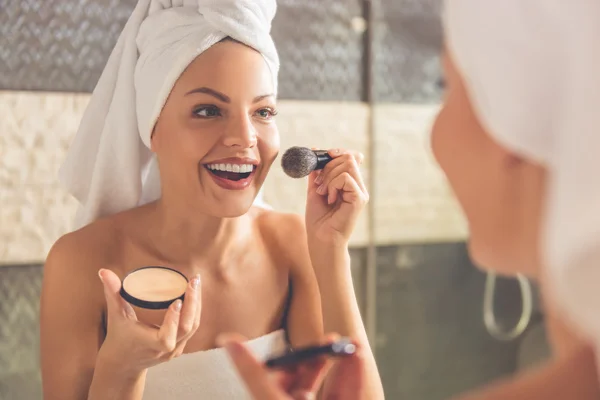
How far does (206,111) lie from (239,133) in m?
0.06

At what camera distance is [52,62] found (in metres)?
1.26

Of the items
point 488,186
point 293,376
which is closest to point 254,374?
point 293,376

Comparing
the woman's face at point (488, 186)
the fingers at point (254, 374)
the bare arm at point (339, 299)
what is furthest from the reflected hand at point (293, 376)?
the bare arm at point (339, 299)

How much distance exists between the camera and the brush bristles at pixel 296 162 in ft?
3.04

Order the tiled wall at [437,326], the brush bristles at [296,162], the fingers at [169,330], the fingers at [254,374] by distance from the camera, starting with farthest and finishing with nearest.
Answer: the tiled wall at [437,326], the brush bristles at [296,162], the fingers at [169,330], the fingers at [254,374]

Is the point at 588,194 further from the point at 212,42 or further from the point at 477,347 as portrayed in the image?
the point at 477,347

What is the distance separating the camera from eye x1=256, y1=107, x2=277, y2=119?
99 cm

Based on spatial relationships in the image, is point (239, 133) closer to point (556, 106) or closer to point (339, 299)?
point (339, 299)

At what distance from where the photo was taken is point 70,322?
944mm

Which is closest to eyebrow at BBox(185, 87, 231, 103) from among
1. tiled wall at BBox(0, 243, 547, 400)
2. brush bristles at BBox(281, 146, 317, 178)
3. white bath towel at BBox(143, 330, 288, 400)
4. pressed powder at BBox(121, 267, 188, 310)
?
brush bristles at BBox(281, 146, 317, 178)

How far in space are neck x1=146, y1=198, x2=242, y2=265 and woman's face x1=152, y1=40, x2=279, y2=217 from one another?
6cm

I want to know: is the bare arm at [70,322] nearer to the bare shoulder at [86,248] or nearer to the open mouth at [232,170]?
the bare shoulder at [86,248]

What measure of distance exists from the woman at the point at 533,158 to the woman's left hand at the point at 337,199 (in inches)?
16.2

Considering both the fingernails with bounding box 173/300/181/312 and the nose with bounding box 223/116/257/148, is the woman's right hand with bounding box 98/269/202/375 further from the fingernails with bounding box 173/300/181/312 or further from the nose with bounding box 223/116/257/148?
the nose with bounding box 223/116/257/148
